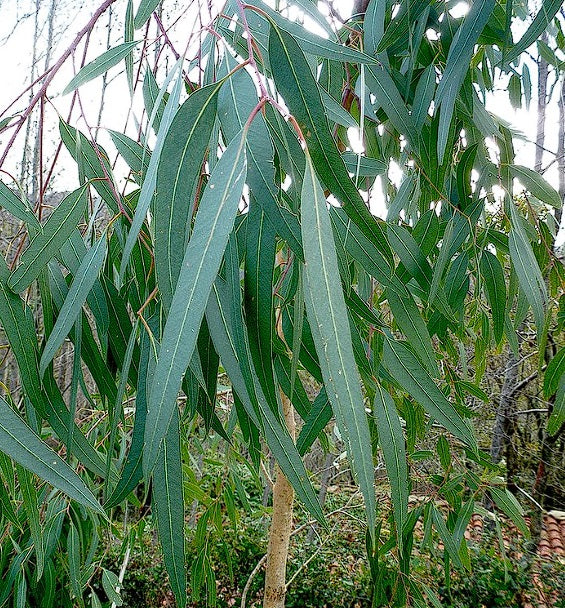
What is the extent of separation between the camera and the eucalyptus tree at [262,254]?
11.6 inches

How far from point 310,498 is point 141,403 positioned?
151 mm

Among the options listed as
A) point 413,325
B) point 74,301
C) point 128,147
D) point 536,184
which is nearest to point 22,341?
point 74,301

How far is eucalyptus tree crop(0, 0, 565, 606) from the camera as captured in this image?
0.29m

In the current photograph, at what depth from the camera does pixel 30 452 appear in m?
0.34

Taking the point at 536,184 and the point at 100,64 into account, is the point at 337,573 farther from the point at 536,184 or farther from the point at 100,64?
the point at 100,64

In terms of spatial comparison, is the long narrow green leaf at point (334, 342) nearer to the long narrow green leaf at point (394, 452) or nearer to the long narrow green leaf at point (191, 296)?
the long narrow green leaf at point (191, 296)

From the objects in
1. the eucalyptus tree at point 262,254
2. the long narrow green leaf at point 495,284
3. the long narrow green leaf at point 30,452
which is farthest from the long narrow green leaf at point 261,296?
the long narrow green leaf at point 495,284

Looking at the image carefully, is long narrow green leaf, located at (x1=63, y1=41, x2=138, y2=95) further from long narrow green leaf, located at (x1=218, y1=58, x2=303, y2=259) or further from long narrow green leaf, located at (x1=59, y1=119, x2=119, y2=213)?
long narrow green leaf, located at (x1=218, y1=58, x2=303, y2=259)

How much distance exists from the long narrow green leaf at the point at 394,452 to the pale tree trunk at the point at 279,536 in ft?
0.89

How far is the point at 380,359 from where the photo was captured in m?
0.60

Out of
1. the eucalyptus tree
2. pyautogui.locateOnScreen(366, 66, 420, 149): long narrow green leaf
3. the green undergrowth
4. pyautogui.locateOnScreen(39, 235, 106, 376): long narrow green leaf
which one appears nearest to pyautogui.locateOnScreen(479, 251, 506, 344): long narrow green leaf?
the eucalyptus tree

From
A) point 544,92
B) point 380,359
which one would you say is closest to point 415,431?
point 380,359

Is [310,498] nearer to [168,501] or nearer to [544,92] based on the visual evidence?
[168,501]

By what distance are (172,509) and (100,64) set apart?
44 centimetres
